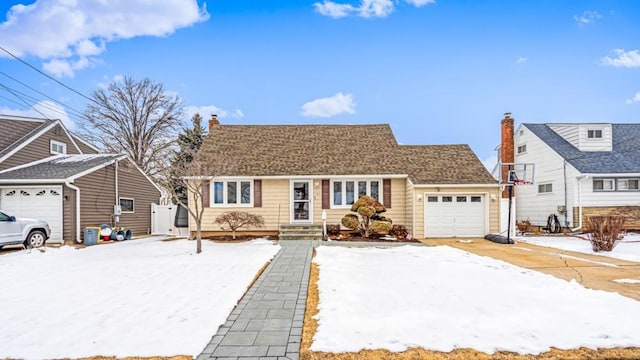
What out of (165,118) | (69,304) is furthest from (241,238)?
(165,118)

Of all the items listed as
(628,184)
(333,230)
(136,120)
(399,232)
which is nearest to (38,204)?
(333,230)

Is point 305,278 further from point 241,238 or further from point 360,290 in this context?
point 241,238

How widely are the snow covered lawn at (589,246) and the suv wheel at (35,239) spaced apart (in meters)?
18.6

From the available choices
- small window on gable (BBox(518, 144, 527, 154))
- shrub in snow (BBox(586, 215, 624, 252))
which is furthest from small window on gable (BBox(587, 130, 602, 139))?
shrub in snow (BBox(586, 215, 624, 252))

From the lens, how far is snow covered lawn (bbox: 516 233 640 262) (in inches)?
417

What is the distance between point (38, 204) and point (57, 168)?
209 centimetres

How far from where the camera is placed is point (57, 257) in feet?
34.2

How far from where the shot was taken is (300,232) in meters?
14.4

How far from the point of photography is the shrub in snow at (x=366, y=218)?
46.0ft

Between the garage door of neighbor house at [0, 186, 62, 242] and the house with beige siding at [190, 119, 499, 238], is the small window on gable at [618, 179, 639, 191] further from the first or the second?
the garage door of neighbor house at [0, 186, 62, 242]

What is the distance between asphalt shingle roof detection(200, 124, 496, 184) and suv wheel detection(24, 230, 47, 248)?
21.7 ft

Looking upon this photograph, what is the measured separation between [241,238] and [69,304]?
9356mm

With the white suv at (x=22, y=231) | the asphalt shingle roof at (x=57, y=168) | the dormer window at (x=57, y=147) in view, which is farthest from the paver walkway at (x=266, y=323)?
the dormer window at (x=57, y=147)

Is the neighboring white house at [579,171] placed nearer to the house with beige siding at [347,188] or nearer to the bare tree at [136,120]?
the house with beige siding at [347,188]
